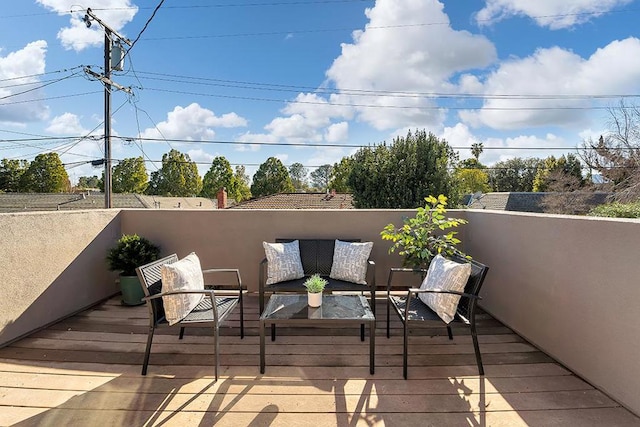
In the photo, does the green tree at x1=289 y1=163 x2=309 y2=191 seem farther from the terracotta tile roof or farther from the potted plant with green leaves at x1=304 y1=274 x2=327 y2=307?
the potted plant with green leaves at x1=304 y1=274 x2=327 y2=307

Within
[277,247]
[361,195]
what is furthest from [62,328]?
[361,195]

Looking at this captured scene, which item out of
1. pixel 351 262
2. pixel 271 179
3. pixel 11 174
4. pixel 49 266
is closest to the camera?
Result: pixel 49 266

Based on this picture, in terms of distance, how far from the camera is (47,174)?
22125 mm

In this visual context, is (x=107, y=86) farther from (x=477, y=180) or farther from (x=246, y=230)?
(x=477, y=180)

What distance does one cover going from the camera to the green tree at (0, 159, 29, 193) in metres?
23.0

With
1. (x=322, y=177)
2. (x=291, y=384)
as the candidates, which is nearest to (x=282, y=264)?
(x=291, y=384)

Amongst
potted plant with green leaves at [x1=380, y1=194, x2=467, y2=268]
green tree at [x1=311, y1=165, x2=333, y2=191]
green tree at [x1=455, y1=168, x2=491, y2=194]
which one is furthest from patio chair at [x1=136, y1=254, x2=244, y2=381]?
green tree at [x1=455, y1=168, x2=491, y2=194]

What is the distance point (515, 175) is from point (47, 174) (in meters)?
38.1

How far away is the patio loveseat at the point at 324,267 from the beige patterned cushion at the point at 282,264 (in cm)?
1

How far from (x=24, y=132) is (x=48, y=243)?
17686mm

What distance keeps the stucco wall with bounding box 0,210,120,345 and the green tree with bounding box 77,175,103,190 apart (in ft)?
90.3

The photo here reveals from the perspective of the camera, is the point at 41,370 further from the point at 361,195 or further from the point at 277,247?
the point at 361,195

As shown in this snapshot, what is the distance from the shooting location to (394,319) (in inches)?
136

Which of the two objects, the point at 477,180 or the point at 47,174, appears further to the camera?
the point at 477,180
